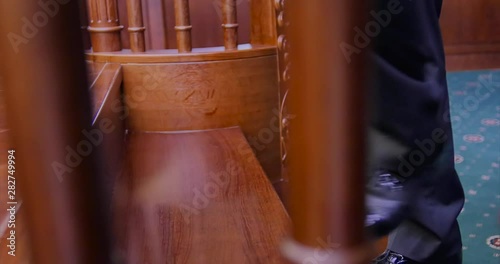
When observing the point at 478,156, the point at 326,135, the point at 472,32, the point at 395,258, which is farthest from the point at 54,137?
the point at 472,32

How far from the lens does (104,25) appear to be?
1.48 m

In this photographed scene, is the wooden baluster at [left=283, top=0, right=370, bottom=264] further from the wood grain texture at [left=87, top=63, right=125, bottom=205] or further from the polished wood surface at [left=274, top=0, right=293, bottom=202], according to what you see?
the wood grain texture at [left=87, top=63, right=125, bottom=205]

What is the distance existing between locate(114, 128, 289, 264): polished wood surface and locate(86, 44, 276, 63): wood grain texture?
0.67 feet

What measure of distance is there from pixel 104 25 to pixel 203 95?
0.35 m

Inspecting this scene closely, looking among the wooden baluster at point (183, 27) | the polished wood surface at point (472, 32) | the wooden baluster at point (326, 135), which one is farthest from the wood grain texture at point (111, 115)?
the polished wood surface at point (472, 32)

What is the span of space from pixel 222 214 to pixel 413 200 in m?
0.35

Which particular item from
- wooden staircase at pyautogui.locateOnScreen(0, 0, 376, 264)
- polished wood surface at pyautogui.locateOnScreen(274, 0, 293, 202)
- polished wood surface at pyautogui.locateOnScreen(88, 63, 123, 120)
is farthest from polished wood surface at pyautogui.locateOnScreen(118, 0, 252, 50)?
polished wood surface at pyautogui.locateOnScreen(274, 0, 293, 202)

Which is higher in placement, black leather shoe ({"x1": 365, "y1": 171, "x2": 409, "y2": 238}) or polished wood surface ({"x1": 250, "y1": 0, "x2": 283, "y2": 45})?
polished wood surface ({"x1": 250, "y1": 0, "x2": 283, "y2": 45})

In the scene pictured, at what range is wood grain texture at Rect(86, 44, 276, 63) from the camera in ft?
4.63

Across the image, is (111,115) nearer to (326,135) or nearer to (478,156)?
(326,135)

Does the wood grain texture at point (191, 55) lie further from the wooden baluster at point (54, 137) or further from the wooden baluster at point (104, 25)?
the wooden baluster at point (54, 137)

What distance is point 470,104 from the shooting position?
119 inches

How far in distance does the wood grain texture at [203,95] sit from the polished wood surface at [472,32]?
2893mm

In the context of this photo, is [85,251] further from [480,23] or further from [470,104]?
[480,23]
